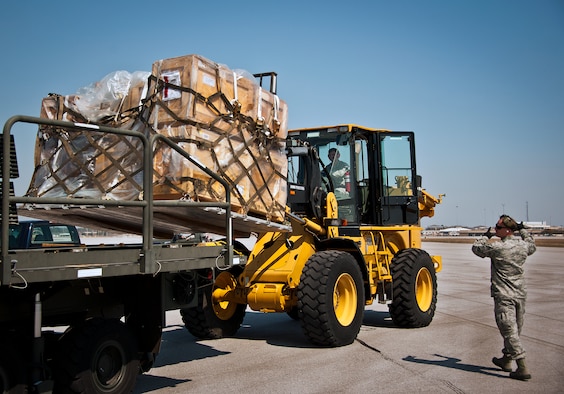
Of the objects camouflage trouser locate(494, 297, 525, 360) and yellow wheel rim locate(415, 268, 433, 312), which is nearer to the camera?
camouflage trouser locate(494, 297, 525, 360)

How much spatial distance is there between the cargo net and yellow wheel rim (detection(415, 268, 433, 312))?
5.25 m

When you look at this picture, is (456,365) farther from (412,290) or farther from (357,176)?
(357,176)

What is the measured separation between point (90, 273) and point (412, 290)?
6828 mm

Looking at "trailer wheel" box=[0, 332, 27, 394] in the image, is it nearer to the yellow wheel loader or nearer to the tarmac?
the tarmac

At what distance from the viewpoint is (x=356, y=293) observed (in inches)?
377

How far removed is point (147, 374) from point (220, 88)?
3.37 metres

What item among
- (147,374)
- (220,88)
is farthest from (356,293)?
(220,88)

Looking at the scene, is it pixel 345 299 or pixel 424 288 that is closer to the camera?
pixel 345 299

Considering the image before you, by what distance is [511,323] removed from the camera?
7.20m

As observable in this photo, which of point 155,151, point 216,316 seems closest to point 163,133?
point 155,151

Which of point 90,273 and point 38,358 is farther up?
point 90,273

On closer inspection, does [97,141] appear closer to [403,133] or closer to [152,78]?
[152,78]

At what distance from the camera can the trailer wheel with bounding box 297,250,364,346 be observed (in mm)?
8750

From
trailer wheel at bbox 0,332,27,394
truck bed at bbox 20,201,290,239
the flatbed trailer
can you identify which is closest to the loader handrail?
the flatbed trailer
